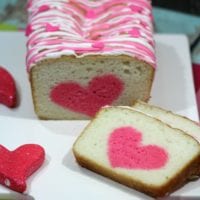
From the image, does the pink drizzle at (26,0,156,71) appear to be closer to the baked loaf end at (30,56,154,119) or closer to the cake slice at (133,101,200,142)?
the baked loaf end at (30,56,154,119)

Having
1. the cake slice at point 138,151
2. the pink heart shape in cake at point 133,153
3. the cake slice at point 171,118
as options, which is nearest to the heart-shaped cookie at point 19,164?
the cake slice at point 138,151

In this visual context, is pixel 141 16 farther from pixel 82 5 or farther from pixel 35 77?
pixel 35 77

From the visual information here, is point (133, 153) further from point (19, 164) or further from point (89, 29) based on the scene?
point (89, 29)

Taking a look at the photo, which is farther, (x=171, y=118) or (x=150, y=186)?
(x=171, y=118)

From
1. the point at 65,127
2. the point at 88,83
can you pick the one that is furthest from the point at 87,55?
the point at 65,127

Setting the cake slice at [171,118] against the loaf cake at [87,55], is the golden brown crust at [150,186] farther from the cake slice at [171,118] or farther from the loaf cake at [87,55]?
the loaf cake at [87,55]

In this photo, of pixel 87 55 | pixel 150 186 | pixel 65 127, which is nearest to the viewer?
pixel 150 186
